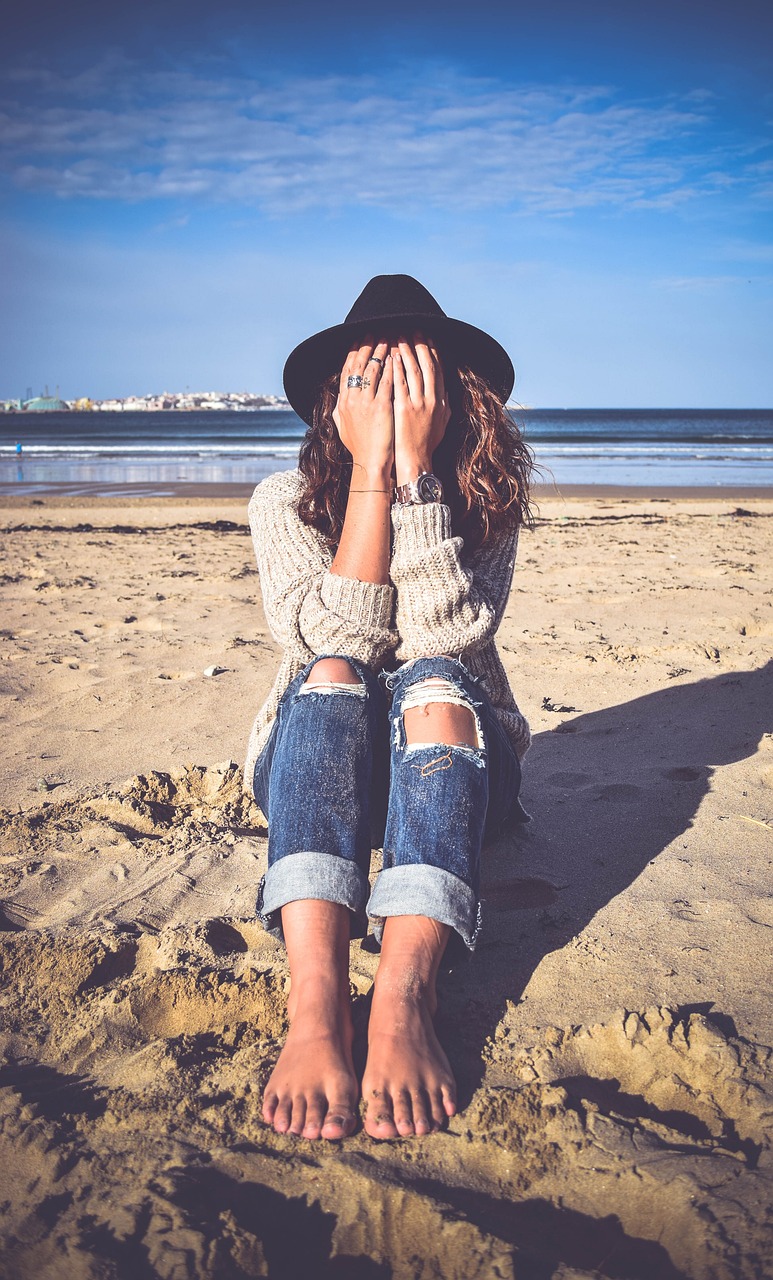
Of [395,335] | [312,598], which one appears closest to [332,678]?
[312,598]

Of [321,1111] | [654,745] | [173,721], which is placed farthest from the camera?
[173,721]

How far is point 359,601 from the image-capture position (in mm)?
2111

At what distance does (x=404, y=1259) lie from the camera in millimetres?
1160

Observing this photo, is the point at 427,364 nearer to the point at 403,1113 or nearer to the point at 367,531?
the point at 367,531

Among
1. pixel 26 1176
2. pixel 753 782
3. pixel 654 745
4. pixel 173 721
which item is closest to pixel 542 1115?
pixel 26 1176

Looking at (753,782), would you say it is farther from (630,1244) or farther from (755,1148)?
(630,1244)

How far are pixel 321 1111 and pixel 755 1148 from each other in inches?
27.8

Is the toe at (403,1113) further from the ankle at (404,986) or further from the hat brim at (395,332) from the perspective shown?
the hat brim at (395,332)

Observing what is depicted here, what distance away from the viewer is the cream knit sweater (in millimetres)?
2113

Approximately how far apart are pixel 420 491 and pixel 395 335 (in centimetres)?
49

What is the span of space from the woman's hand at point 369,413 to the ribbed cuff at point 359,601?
1.05ft

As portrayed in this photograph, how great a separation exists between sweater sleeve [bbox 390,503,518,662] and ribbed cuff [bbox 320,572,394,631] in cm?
5

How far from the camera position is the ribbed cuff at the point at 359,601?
2.11 metres

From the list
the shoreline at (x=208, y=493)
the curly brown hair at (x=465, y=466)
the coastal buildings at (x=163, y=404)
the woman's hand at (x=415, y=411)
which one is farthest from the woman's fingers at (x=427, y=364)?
the coastal buildings at (x=163, y=404)
